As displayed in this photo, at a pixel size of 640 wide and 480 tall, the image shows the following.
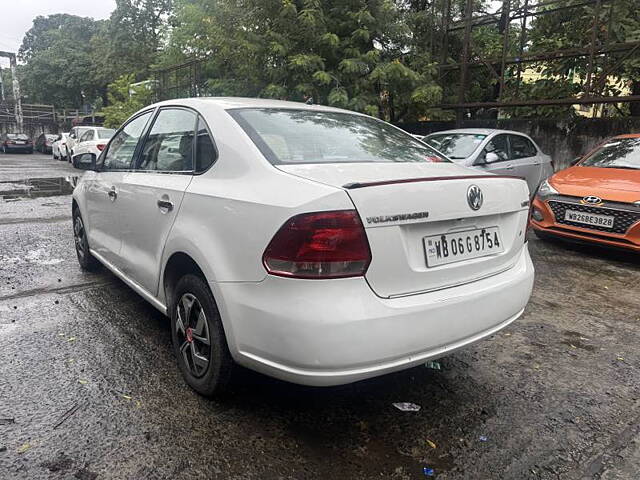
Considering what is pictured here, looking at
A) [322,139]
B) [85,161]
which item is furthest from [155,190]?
[85,161]

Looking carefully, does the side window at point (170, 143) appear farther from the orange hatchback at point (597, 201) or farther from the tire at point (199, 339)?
the orange hatchback at point (597, 201)

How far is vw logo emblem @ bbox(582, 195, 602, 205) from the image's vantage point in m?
5.48

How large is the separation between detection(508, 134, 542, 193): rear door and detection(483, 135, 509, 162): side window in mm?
176

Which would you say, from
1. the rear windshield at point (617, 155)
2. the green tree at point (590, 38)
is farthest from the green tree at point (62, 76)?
the rear windshield at point (617, 155)

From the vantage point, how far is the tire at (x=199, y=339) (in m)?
2.35

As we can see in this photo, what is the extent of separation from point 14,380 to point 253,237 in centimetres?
177

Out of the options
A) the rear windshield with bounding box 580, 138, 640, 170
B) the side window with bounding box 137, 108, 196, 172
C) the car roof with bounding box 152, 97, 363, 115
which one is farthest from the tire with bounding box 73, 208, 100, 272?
the rear windshield with bounding box 580, 138, 640, 170

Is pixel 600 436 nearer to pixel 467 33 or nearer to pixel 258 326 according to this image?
pixel 258 326

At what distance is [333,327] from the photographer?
190 centimetres

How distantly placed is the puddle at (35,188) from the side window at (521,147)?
926 cm

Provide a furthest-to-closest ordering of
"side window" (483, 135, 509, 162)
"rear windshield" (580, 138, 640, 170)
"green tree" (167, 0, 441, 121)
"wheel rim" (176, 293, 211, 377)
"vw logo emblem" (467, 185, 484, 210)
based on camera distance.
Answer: "green tree" (167, 0, 441, 121)
"side window" (483, 135, 509, 162)
"rear windshield" (580, 138, 640, 170)
"wheel rim" (176, 293, 211, 377)
"vw logo emblem" (467, 185, 484, 210)

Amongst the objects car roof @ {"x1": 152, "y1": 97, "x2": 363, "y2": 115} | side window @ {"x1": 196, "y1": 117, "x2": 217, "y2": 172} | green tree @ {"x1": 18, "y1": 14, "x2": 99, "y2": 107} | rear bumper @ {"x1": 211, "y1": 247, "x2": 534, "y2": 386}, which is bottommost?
rear bumper @ {"x1": 211, "y1": 247, "x2": 534, "y2": 386}

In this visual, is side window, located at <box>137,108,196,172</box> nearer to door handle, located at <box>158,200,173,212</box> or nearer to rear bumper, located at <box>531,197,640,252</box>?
door handle, located at <box>158,200,173,212</box>

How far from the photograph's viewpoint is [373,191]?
202 centimetres
